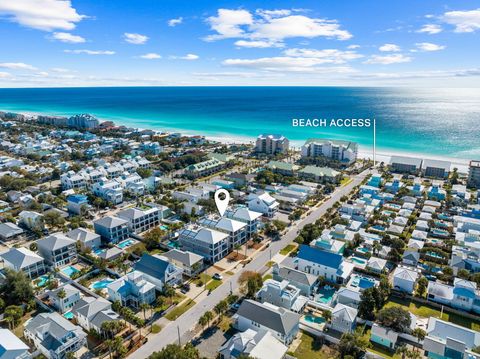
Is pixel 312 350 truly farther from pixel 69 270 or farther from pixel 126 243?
pixel 69 270

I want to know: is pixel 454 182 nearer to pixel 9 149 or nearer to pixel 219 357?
pixel 219 357

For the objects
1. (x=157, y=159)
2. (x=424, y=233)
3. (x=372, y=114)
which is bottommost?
(x=424, y=233)

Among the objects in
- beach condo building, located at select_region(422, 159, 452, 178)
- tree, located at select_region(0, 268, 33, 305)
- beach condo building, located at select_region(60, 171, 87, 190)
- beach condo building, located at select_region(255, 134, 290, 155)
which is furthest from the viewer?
beach condo building, located at select_region(255, 134, 290, 155)

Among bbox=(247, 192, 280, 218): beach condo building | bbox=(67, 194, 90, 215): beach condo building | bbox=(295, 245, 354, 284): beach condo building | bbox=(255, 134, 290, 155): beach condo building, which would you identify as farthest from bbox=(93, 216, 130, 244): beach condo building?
bbox=(255, 134, 290, 155): beach condo building

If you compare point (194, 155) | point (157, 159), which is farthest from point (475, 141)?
point (157, 159)

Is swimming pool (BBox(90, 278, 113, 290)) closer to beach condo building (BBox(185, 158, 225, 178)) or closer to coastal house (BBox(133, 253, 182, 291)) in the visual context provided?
coastal house (BBox(133, 253, 182, 291))

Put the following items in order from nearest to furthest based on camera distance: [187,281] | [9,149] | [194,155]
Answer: [187,281]
[194,155]
[9,149]
